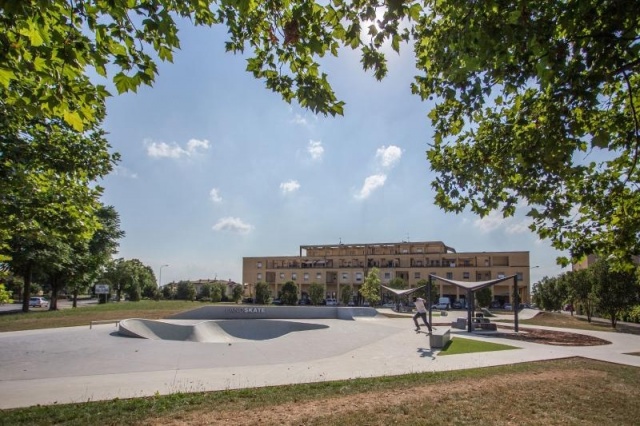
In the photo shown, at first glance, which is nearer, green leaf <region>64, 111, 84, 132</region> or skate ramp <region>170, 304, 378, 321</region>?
green leaf <region>64, 111, 84, 132</region>

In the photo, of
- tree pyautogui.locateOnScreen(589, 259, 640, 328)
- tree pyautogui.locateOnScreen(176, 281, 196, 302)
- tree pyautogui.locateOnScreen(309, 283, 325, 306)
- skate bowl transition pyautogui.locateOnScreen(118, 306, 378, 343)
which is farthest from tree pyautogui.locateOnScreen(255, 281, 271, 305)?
tree pyautogui.locateOnScreen(589, 259, 640, 328)

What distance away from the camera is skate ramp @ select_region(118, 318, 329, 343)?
18.3 m

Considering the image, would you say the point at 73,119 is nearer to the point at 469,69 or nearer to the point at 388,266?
the point at 469,69

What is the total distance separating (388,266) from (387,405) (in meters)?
74.7

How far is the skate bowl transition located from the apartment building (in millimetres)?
44255

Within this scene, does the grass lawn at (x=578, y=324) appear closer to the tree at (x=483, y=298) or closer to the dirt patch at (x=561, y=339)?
the dirt patch at (x=561, y=339)

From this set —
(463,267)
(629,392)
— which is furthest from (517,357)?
(463,267)

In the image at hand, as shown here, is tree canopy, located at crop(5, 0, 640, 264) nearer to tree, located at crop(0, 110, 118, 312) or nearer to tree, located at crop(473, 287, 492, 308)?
tree, located at crop(0, 110, 118, 312)

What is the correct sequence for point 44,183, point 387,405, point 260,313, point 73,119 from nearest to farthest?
1. point 73,119
2. point 387,405
3. point 44,183
4. point 260,313

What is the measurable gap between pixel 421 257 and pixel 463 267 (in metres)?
8.37

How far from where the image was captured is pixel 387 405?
280 inches

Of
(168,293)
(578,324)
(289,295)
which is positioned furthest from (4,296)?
(168,293)

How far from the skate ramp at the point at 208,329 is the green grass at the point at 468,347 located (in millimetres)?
7987

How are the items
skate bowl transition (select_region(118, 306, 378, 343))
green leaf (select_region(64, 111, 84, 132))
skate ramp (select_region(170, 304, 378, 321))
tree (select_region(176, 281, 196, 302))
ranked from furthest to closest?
tree (select_region(176, 281, 196, 302)) < skate ramp (select_region(170, 304, 378, 321)) < skate bowl transition (select_region(118, 306, 378, 343)) < green leaf (select_region(64, 111, 84, 132))
